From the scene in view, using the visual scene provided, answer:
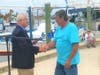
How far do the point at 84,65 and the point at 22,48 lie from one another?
5.09 metres

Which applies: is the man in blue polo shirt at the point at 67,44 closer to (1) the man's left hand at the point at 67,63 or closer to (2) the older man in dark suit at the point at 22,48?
(1) the man's left hand at the point at 67,63

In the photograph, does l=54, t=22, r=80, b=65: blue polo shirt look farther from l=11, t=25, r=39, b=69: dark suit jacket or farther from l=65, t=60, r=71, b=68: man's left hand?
l=11, t=25, r=39, b=69: dark suit jacket

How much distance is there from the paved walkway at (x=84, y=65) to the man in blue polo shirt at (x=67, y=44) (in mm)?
4143

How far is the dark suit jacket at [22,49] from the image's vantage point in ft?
23.4

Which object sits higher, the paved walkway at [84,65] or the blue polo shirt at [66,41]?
the blue polo shirt at [66,41]

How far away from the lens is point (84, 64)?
12.2m

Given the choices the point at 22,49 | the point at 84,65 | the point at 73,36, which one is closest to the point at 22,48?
the point at 22,49

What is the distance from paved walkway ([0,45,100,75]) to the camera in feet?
35.5

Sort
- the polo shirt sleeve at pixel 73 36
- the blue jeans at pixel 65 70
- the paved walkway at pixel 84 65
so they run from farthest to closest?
the paved walkway at pixel 84 65 < the blue jeans at pixel 65 70 < the polo shirt sleeve at pixel 73 36

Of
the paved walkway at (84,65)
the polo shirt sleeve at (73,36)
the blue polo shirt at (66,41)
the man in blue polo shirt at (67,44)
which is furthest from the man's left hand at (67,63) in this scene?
the paved walkway at (84,65)

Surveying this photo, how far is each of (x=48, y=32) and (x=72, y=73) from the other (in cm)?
975

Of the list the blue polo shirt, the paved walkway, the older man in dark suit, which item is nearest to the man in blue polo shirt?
the blue polo shirt

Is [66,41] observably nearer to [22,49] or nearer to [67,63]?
[67,63]

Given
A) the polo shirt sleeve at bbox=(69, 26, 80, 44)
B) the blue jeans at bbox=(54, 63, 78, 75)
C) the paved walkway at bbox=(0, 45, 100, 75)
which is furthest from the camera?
the paved walkway at bbox=(0, 45, 100, 75)
